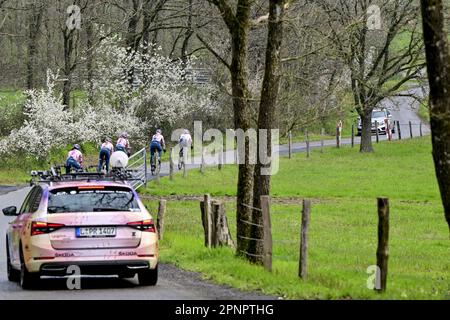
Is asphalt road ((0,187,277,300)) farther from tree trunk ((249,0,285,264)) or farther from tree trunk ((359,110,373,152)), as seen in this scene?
tree trunk ((359,110,373,152))

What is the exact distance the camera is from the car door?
14184mm

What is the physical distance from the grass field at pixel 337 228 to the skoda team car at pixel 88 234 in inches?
61.0

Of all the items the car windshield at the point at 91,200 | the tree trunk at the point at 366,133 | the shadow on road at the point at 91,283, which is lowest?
the shadow on road at the point at 91,283

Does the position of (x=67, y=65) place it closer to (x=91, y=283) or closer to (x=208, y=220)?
(x=208, y=220)

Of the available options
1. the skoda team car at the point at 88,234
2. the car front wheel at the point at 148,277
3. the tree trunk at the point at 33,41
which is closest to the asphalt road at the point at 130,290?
the car front wheel at the point at 148,277

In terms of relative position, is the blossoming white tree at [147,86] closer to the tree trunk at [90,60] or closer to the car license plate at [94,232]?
the tree trunk at [90,60]

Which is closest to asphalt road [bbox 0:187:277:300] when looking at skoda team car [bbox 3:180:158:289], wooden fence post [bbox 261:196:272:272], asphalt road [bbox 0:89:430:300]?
asphalt road [bbox 0:89:430:300]

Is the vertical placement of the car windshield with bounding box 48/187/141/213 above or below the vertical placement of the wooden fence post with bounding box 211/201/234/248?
above

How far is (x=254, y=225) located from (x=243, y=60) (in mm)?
2865

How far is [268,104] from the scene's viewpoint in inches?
633

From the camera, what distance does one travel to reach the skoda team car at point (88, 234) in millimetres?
13180

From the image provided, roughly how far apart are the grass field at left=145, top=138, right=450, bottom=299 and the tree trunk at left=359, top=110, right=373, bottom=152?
66 centimetres

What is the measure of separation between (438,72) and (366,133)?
141ft

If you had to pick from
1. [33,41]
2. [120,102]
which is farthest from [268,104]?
[33,41]
